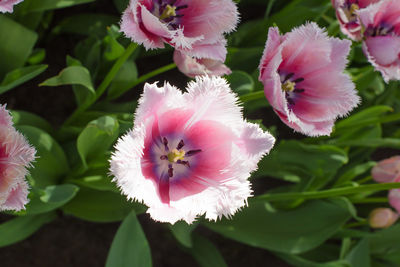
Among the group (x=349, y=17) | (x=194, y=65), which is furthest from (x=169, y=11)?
(x=349, y=17)

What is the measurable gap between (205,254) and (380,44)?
103cm

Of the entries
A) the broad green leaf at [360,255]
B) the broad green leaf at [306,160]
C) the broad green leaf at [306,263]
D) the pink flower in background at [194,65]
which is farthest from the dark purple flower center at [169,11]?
the broad green leaf at [360,255]

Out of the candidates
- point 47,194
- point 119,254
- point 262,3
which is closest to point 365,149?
point 262,3

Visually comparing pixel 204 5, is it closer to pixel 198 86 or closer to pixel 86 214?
pixel 198 86

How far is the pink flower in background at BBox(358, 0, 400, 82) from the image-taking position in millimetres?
1359

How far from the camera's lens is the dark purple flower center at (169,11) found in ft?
4.38

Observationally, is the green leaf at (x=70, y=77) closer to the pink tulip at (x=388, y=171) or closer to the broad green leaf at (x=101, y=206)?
the broad green leaf at (x=101, y=206)

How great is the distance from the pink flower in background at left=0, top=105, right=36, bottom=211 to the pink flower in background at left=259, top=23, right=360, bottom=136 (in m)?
0.60

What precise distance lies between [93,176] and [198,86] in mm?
663

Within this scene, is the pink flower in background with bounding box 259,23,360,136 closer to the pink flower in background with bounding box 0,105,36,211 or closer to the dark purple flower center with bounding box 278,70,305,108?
the dark purple flower center with bounding box 278,70,305,108

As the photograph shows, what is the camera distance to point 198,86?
1.03 metres

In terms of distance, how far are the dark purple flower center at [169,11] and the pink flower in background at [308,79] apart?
1.01 feet

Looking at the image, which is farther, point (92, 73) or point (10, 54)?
point (92, 73)

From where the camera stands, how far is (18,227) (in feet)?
5.00
